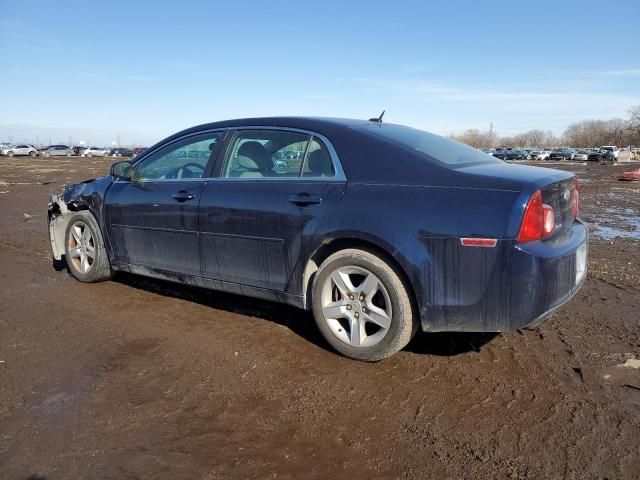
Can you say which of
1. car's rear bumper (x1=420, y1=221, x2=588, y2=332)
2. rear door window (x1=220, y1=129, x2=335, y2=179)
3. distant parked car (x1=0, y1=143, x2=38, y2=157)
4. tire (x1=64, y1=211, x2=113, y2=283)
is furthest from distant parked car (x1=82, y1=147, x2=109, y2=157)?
car's rear bumper (x1=420, y1=221, x2=588, y2=332)

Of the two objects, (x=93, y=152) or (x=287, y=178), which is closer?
(x=287, y=178)

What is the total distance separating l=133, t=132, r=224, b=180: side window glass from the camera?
4.17 metres

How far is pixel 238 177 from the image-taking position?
3893mm

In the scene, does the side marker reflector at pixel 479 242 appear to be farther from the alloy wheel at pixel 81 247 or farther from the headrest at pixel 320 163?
the alloy wheel at pixel 81 247

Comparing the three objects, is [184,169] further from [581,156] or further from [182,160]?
[581,156]

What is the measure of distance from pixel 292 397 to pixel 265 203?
1371mm

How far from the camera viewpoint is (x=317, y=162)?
11.6ft

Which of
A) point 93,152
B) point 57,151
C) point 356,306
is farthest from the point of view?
point 93,152

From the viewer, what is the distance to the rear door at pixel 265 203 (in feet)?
11.3

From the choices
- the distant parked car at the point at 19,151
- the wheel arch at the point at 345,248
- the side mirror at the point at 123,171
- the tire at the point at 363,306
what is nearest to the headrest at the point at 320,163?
the wheel arch at the point at 345,248

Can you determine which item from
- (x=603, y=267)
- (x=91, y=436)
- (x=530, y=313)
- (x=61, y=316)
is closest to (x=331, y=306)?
(x=530, y=313)

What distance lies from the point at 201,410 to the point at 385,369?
1.15 metres

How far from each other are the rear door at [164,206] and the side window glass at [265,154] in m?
0.20

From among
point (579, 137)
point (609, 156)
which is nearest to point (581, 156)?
point (609, 156)
